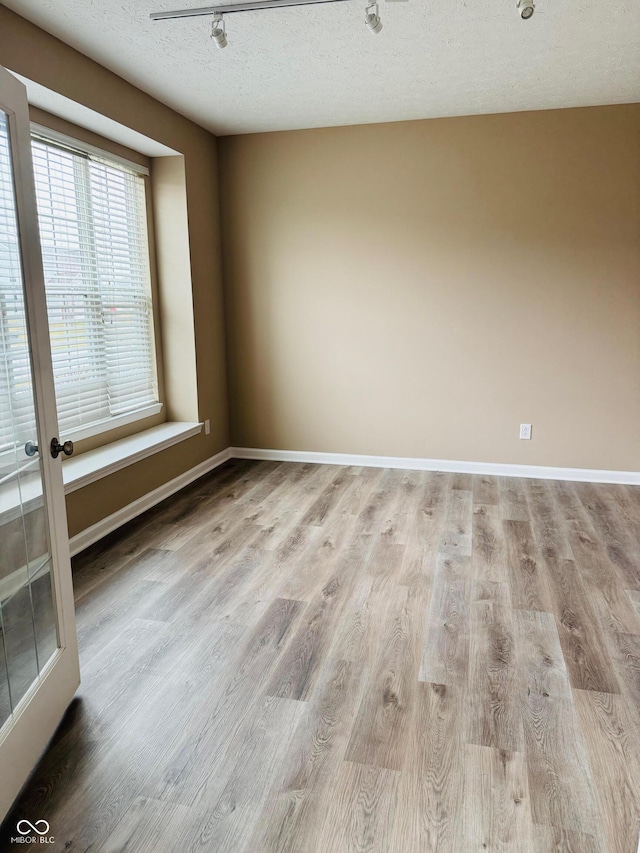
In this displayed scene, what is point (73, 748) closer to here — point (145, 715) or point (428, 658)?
point (145, 715)

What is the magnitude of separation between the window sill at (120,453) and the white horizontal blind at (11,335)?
1369 mm

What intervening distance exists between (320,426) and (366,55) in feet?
8.83

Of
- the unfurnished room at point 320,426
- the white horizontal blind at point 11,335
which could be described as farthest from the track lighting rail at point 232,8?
the white horizontal blind at point 11,335

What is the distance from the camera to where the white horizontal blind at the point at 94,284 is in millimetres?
3385

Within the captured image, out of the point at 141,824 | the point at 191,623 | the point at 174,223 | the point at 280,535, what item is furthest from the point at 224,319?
the point at 141,824

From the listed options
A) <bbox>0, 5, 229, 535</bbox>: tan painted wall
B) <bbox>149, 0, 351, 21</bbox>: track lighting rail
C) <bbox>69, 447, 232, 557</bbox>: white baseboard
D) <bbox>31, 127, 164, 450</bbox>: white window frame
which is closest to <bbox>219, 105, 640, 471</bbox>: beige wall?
<bbox>0, 5, 229, 535</bbox>: tan painted wall

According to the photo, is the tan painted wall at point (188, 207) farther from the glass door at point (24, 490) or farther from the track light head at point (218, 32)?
the glass door at point (24, 490)

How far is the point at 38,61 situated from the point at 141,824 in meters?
3.07

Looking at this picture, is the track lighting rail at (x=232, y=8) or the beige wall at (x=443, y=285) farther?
the beige wall at (x=443, y=285)

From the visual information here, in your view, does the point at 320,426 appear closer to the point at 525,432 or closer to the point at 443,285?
the point at 443,285

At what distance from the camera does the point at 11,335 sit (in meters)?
1.69

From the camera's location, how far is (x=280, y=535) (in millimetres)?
3529

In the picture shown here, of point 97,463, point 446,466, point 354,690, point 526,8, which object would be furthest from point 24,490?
point 446,466

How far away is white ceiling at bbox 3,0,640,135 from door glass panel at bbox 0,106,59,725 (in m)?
1.55
